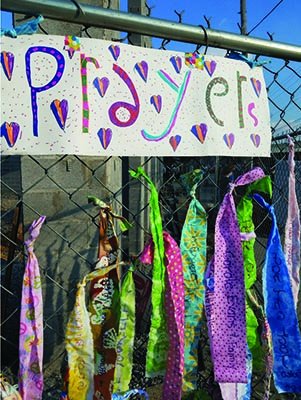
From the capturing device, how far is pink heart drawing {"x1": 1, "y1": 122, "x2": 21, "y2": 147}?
888mm

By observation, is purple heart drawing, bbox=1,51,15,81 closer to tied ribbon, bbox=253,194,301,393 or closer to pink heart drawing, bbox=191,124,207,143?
pink heart drawing, bbox=191,124,207,143

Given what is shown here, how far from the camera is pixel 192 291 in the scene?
107cm

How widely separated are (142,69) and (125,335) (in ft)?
2.40

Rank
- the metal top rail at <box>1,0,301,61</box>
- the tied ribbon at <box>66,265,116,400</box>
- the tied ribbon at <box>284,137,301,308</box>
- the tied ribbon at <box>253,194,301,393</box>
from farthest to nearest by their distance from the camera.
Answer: the tied ribbon at <box>284,137,301,308</box> < the tied ribbon at <box>253,194,301,393</box> < the tied ribbon at <box>66,265,116,400</box> < the metal top rail at <box>1,0,301,61</box>

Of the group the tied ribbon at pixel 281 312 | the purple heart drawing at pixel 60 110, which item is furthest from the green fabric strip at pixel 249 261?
the purple heart drawing at pixel 60 110

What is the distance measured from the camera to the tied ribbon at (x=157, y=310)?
1004 mm

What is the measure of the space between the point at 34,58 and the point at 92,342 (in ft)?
2.42

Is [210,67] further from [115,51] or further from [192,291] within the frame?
[192,291]

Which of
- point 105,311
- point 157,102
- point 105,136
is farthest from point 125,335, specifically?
point 157,102

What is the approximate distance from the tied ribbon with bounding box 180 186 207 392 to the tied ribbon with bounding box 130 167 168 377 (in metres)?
0.08

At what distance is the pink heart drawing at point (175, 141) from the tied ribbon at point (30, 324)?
0.42 m

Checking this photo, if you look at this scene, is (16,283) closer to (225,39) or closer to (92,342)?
(92,342)

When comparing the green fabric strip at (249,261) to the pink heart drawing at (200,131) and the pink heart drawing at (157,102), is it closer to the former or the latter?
the pink heart drawing at (200,131)

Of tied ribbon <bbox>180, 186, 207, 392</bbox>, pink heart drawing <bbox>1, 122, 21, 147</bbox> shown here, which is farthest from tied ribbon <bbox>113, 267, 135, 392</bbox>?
pink heart drawing <bbox>1, 122, 21, 147</bbox>
